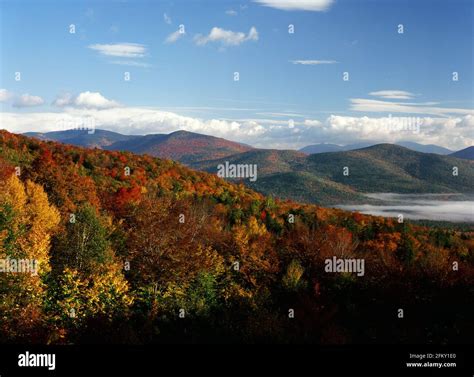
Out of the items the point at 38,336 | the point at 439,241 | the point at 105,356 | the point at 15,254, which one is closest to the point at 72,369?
the point at 105,356

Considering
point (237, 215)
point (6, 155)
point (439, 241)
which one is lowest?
point (439, 241)

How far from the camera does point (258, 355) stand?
26172 millimetres

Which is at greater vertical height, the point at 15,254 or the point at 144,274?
the point at 15,254

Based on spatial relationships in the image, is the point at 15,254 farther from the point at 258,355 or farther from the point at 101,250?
the point at 258,355

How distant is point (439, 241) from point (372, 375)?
262 feet

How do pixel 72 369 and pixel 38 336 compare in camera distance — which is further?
pixel 38 336

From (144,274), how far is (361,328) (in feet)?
63.1

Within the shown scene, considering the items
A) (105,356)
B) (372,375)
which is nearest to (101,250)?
(105,356)

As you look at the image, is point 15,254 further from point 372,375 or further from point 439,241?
point 439,241

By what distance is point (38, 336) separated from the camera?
29719 millimetres

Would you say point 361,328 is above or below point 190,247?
below

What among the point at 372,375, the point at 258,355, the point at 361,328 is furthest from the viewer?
the point at 361,328

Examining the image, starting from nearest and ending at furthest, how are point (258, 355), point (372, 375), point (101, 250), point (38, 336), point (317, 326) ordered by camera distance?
point (372, 375) < point (258, 355) < point (38, 336) < point (317, 326) < point (101, 250)

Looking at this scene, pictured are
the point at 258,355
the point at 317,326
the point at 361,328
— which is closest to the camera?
the point at 258,355
